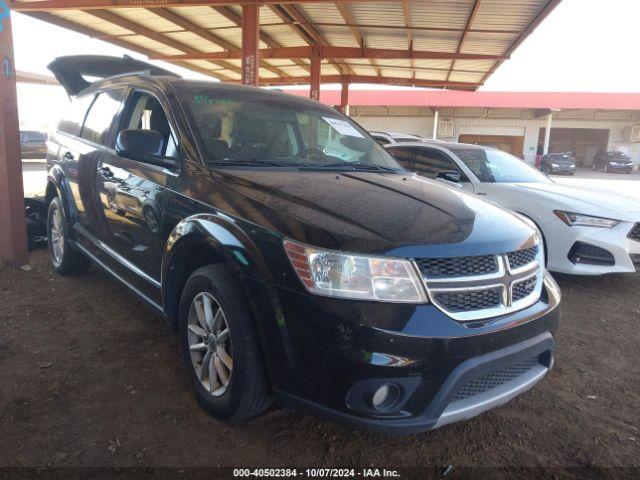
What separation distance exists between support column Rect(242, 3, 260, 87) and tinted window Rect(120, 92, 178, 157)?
5.81 meters

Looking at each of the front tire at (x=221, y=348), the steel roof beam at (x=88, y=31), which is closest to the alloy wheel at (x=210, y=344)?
the front tire at (x=221, y=348)

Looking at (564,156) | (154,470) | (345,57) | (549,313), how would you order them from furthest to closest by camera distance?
(564,156), (345,57), (549,313), (154,470)

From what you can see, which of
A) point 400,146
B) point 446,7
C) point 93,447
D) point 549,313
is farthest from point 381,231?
point 446,7

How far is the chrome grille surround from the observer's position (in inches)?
76.5

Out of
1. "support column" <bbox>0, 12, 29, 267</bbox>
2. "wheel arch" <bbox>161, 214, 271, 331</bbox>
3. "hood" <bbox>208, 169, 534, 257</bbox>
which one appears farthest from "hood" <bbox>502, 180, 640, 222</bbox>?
"support column" <bbox>0, 12, 29, 267</bbox>

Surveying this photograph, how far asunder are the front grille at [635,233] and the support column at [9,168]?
20.4 ft

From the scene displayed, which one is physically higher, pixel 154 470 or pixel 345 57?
pixel 345 57

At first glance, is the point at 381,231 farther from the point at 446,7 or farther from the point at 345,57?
the point at 345,57

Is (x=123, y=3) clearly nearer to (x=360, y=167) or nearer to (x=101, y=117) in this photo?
(x=101, y=117)

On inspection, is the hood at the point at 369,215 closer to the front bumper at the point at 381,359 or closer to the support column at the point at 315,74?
the front bumper at the point at 381,359

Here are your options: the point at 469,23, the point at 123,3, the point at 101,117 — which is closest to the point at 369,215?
the point at 101,117

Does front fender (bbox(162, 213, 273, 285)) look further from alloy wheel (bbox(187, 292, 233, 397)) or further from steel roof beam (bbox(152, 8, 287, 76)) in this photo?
steel roof beam (bbox(152, 8, 287, 76))

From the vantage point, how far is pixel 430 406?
1.91 meters

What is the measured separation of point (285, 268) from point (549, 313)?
1.34m
